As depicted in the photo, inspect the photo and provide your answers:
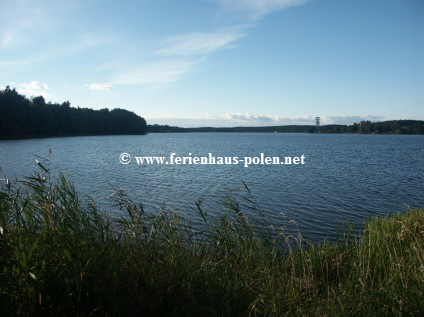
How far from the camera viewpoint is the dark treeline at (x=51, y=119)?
251ft

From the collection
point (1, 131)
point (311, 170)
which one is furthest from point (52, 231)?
point (1, 131)

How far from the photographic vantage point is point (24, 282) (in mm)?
4168

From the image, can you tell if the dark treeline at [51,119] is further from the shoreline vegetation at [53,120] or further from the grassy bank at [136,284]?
the grassy bank at [136,284]

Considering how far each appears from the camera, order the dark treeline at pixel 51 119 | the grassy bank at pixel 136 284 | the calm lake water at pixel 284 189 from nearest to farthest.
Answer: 1. the grassy bank at pixel 136 284
2. the calm lake water at pixel 284 189
3. the dark treeline at pixel 51 119

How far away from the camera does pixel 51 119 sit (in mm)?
93000

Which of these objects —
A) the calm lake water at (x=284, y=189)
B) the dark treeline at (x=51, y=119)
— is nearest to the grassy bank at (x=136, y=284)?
the calm lake water at (x=284, y=189)

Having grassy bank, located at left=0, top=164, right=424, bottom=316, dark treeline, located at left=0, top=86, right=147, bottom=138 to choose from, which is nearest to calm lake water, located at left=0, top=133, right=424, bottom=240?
grassy bank, located at left=0, top=164, right=424, bottom=316

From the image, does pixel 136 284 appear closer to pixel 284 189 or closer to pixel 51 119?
pixel 284 189

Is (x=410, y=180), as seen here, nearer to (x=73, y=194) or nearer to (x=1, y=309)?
(x=73, y=194)

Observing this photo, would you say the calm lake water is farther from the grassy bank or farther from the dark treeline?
the dark treeline

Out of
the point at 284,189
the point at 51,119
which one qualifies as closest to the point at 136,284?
the point at 284,189

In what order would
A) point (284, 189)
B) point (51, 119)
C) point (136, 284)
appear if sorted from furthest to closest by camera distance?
point (51, 119), point (284, 189), point (136, 284)

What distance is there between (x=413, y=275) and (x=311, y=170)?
87.3 feet

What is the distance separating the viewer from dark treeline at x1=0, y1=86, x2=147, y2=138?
76.4 meters
